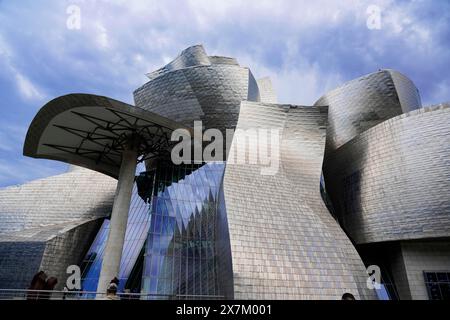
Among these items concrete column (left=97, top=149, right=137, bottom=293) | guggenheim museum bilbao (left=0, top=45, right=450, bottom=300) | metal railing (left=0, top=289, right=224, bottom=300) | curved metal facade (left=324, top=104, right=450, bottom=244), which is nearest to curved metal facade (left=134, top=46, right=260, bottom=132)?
guggenheim museum bilbao (left=0, top=45, right=450, bottom=300)

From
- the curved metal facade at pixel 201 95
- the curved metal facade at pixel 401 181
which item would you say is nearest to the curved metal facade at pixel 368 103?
the curved metal facade at pixel 401 181

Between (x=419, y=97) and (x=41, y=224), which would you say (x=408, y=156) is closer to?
(x=419, y=97)

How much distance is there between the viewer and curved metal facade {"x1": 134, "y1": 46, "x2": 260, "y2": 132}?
2431 centimetres

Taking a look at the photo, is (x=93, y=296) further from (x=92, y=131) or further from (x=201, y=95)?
(x=201, y=95)

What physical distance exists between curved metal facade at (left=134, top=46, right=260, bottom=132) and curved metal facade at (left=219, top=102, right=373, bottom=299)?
18.6ft

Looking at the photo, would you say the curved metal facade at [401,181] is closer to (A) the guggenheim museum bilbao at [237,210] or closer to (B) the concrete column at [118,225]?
(A) the guggenheim museum bilbao at [237,210]

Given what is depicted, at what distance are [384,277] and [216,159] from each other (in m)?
12.4

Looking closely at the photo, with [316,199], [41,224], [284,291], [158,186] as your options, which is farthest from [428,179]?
[41,224]

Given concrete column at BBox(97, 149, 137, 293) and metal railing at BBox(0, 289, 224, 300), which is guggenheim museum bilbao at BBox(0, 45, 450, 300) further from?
metal railing at BBox(0, 289, 224, 300)

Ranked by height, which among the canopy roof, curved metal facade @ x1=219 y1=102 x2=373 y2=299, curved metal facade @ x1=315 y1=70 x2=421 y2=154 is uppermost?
curved metal facade @ x1=315 y1=70 x2=421 y2=154

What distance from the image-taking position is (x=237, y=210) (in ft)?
47.3

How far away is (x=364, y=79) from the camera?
25.9 metres

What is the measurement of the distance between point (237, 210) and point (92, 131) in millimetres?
8431

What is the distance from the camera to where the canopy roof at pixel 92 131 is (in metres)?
13.0
